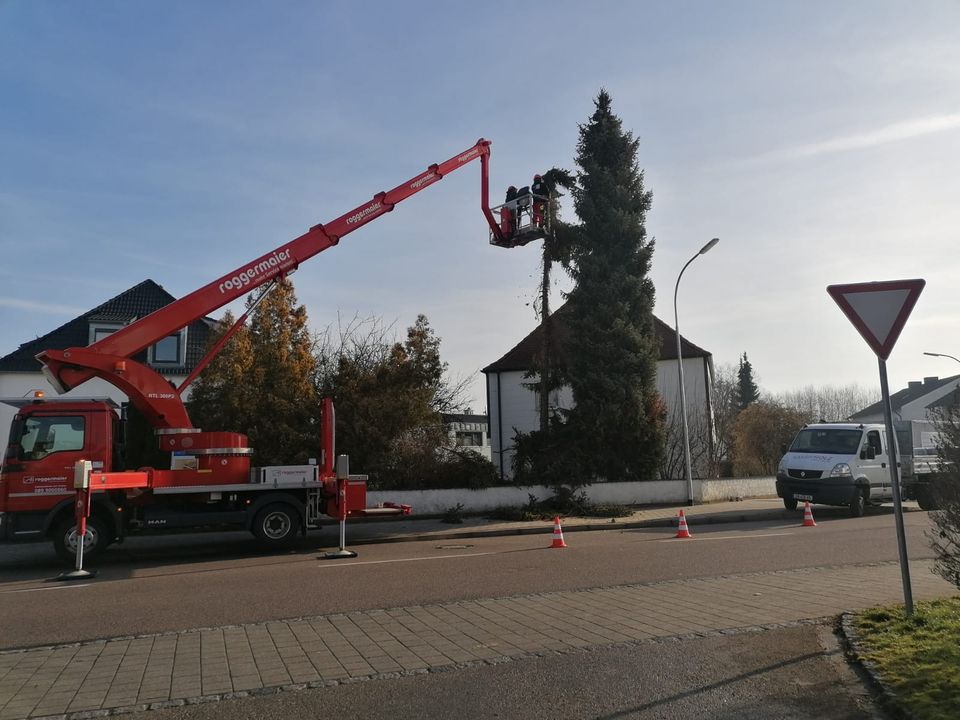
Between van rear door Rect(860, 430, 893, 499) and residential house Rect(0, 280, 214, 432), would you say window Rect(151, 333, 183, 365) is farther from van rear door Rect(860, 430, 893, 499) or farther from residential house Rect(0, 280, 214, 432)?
van rear door Rect(860, 430, 893, 499)

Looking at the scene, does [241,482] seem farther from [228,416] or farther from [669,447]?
[669,447]

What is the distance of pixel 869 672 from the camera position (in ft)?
17.3

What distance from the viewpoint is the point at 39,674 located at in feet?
18.9

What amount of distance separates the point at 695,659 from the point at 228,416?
699 inches

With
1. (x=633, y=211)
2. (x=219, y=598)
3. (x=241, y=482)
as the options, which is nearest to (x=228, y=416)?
(x=241, y=482)

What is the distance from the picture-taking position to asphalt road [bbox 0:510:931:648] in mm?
8016

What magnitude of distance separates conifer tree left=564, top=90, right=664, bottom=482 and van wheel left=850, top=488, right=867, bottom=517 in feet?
20.7

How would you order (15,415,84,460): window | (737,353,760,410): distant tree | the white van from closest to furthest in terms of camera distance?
(15,415,84,460): window, the white van, (737,353,760,410): distant tree

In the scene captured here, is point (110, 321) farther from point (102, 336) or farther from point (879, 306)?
point (879, 306)

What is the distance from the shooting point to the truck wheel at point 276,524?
13.7 metres

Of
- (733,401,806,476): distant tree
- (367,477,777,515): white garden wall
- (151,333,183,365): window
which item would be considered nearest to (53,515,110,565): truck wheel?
(367,477,777,515): white garden wall

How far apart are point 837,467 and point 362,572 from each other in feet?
45.2

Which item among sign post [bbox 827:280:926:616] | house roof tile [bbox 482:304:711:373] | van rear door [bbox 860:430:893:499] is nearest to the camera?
sign post [bbox 827:280:926:616]

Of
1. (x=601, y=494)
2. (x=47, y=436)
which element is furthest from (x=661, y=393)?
(x=47, y=436)
